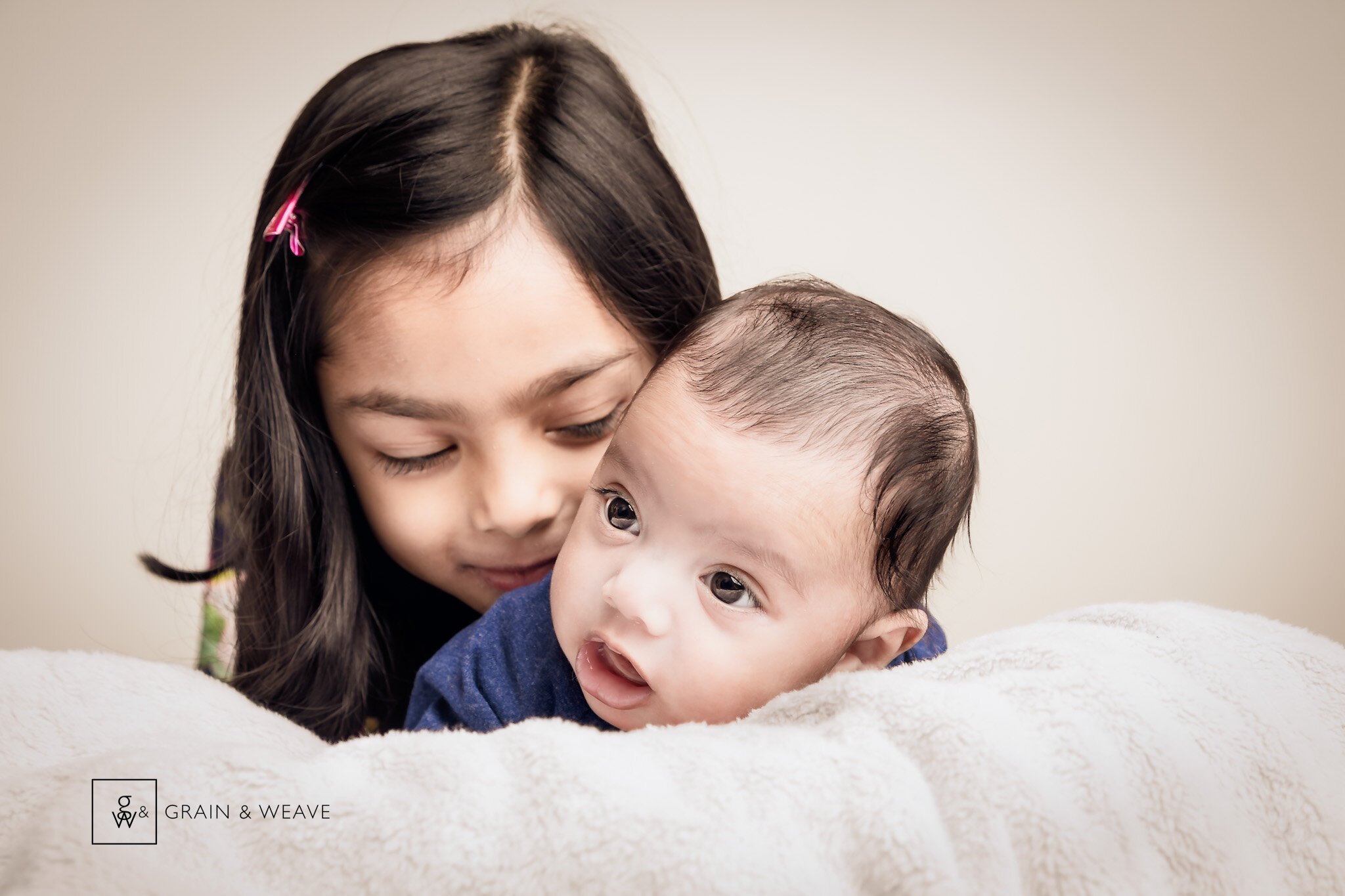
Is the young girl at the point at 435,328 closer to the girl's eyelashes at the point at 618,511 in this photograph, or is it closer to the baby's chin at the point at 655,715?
the girl's eyelashes at the point at 618,511

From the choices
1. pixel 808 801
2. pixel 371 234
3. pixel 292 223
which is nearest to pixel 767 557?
pixel 808 801

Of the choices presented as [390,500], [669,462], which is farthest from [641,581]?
[390,500]

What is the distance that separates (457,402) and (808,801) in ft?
1.79

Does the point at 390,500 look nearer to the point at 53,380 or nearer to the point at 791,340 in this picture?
the point at 791,340

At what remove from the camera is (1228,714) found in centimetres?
55

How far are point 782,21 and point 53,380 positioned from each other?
5.29 ft

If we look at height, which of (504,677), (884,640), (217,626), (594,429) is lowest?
(217,626)

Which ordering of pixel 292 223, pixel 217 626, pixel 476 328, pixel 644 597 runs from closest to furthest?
pixel 644 597, pixel 476 328, pixel 292 223, pixel 217 626

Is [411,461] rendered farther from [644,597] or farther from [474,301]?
[644,597]

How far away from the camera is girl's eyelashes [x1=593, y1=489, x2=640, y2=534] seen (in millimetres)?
790

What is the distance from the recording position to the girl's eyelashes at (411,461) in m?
0.95

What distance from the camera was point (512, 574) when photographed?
1.02 m

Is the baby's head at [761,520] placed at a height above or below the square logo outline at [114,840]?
above

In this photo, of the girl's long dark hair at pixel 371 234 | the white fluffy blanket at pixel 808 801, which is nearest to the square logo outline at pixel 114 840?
the white fluffy blanket at pixel 808 801
